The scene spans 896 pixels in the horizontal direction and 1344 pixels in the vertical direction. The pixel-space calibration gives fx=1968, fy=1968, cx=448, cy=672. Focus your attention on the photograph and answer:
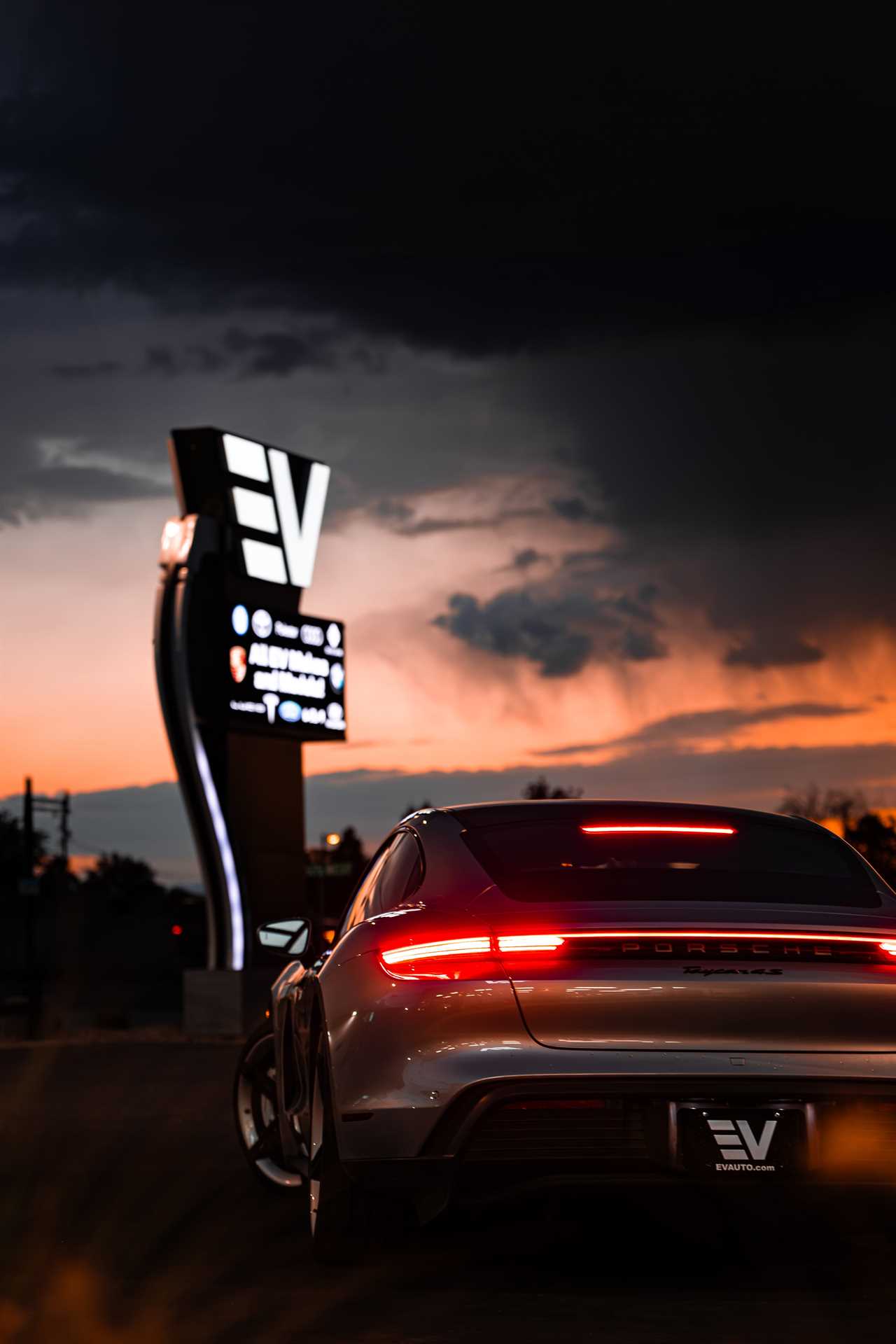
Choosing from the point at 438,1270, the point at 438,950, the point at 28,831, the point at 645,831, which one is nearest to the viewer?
the point at 438,950

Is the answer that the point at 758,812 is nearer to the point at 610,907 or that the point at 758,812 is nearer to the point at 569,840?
the point at 569,840

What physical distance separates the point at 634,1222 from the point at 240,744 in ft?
80.0

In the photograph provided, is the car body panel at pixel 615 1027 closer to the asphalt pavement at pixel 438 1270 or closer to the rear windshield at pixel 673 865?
the rear windshield at pixel 673 865

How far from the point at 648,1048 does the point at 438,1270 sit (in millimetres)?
1281

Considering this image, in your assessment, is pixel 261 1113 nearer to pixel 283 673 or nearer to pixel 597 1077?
pixel 597 1077

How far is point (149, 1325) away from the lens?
5.36 m

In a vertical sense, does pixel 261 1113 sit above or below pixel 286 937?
below

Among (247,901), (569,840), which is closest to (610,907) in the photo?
(569,840)

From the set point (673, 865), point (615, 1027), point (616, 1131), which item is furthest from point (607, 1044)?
point (673, 865)

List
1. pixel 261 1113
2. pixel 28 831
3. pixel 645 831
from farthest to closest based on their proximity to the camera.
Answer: pixel 28 831
pixel 261 1113
pixel 645 831

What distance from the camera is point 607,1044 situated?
17.4ft

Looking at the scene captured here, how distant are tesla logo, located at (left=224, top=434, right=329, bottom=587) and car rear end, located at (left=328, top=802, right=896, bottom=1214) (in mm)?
25652

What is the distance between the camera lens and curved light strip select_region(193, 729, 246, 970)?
29734mm

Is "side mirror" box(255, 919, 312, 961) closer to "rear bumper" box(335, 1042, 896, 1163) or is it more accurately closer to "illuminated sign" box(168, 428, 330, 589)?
"rear bumper" box(335, 1042, 896, 1163)
